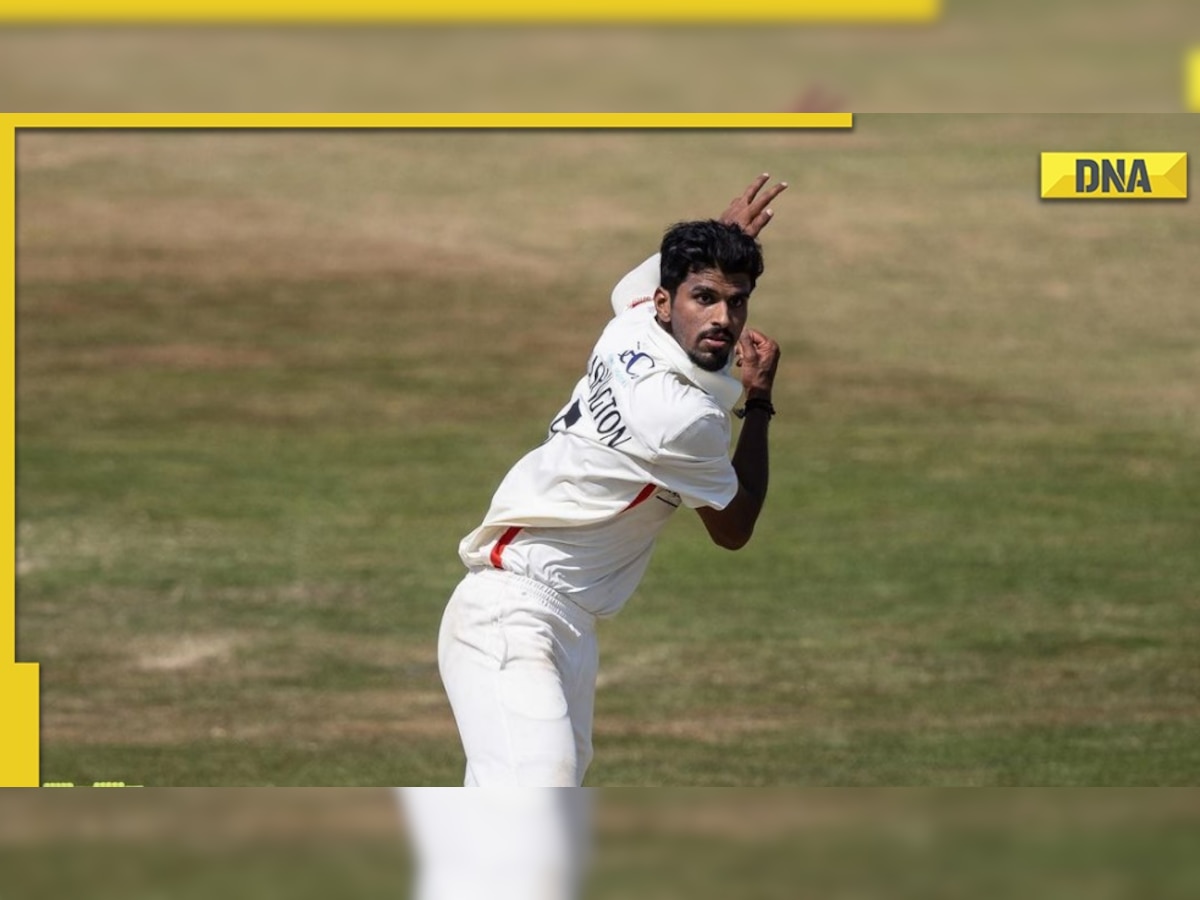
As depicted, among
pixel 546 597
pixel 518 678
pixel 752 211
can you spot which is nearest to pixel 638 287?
pixel 752 211

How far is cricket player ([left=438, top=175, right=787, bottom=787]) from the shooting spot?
6094 millimetres

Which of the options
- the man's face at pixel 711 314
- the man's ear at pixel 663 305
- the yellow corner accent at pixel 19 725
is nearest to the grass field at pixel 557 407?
the yellow corner accent at pixel 19 725

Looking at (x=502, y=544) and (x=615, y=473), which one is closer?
(x=615, y=473)

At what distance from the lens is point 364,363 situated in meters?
19.7

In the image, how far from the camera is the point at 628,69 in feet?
84.1

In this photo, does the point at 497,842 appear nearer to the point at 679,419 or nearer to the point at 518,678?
the point at 518,678

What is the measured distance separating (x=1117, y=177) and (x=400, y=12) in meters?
2.64

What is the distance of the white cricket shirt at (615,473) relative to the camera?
6113 millimetres

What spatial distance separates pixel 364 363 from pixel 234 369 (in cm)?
119

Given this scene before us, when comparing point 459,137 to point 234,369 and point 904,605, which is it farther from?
point 904,605

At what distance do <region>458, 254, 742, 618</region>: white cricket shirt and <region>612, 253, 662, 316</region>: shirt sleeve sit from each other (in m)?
0.29

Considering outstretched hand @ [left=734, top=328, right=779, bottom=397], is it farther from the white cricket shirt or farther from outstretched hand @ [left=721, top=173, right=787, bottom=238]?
outstretched hand @ [left=721, top=173, right=787, bottom=238]

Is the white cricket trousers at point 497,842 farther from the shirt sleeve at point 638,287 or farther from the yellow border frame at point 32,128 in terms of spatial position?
the yellow border frame at point 32,128

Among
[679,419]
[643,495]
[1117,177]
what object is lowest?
[643,495]
